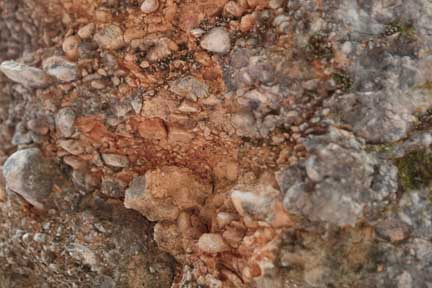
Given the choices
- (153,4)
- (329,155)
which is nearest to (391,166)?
(329,155)

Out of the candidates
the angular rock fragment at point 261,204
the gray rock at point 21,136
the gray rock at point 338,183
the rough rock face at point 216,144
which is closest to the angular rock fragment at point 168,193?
the rough rock face at point 216,144

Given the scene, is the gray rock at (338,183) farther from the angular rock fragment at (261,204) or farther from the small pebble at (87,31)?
the small pebble at (87,31)

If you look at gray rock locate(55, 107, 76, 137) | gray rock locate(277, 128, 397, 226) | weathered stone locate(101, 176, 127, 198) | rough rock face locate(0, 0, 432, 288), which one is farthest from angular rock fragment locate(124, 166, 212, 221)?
gray rock locate(277, 128, 397, 226)

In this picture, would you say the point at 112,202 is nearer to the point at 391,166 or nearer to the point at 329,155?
the point at 329,155

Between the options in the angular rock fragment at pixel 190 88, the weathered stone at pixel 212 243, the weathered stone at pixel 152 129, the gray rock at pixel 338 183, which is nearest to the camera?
the gray rock at pixel 338 183

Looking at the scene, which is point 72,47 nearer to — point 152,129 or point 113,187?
point 152,129

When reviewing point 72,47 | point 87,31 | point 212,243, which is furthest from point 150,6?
point 212,243

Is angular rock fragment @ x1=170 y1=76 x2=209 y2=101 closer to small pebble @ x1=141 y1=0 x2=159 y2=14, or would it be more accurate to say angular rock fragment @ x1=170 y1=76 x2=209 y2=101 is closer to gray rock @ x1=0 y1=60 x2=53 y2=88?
small pebble @ x1=141 y1=0 x2=159 y2=14
